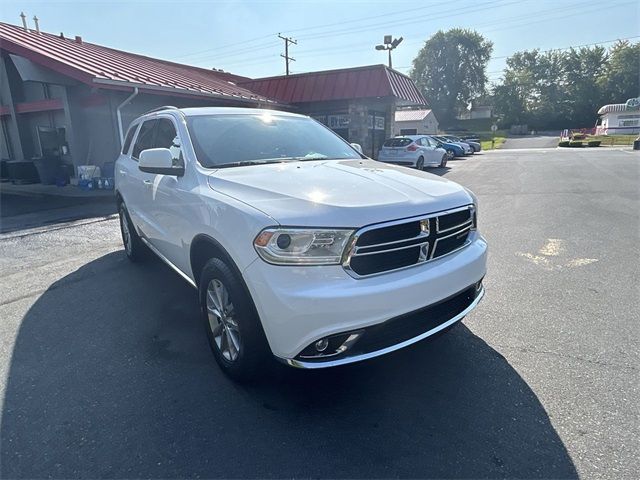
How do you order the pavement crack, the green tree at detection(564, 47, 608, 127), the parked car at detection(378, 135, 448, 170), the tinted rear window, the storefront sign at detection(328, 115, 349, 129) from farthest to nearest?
the green tree at detection(564, 47, 608, 127)
the tinted rear window
the parked car at detection(378, 135, 448, 170)
the storefront sign at detection(328, 115, 349, 129)
the pavement crack

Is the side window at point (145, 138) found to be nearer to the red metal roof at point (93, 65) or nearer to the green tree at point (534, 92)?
the red metal roof at point (93, 65)

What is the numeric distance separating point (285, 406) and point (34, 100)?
1843cm

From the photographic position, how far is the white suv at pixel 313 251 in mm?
2258

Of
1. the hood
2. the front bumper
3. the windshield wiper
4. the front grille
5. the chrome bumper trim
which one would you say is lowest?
the chrome bumper trim

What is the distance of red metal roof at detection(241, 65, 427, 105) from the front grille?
14805mm

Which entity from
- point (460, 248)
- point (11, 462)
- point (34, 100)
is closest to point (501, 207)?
point (460, 248)

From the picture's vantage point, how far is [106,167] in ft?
42.7

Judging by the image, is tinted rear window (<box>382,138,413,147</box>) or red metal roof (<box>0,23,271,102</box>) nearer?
red metal roof (<box>0,23,271,102</box>)

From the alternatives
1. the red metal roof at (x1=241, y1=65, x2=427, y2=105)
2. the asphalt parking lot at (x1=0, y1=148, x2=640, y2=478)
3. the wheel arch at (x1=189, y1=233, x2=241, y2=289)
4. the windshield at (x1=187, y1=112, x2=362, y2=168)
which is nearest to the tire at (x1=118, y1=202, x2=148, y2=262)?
the asphalt parking lot at (x1=0, y1=148, x2=640, y2=478)

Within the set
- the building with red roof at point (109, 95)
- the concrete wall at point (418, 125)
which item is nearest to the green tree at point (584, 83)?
the concrete wall at point (418, 125)

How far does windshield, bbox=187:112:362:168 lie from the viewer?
3.44 meters

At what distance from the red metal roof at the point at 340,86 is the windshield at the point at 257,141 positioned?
1320 cm

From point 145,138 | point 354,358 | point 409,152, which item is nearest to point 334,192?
point 354,358

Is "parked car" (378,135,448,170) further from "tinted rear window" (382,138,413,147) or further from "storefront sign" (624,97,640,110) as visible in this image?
"storefront sign" (624,97,640,110)
